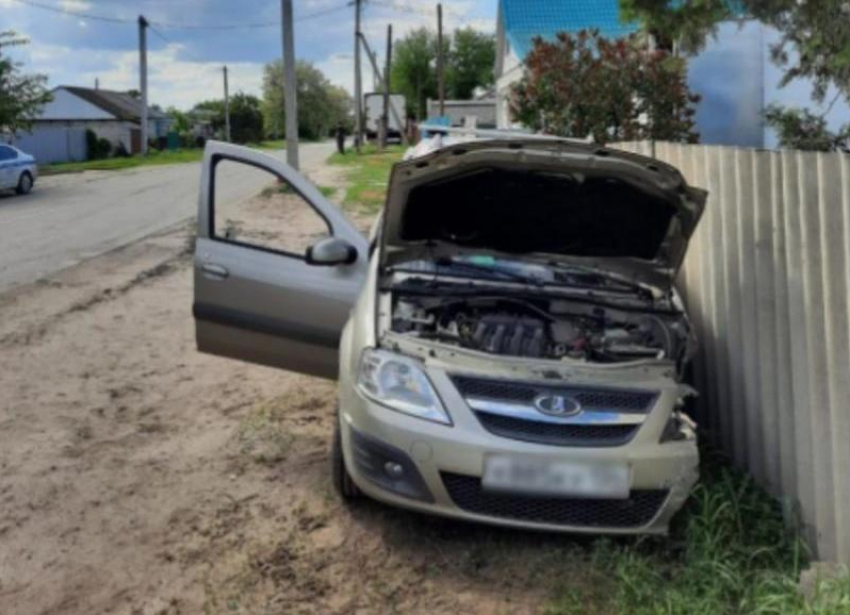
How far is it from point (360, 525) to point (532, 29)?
94.3ft

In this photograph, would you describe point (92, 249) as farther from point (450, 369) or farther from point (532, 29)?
point (532, 29)

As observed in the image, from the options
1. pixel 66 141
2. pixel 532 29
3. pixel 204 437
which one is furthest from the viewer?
pixel 66 141

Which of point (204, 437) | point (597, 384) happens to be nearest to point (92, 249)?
point (204, 437)

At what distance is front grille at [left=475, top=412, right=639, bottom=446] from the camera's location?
382 centimetres

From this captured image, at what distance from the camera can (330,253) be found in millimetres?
5066

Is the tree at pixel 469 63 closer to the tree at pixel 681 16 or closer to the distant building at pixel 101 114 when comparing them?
the distant building at pixel 101 114

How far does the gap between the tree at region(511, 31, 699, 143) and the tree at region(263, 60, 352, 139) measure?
7792 cm

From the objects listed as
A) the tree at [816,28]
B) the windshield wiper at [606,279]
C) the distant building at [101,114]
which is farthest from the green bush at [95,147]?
the windshield wiper at [606,279]

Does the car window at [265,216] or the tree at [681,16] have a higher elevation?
the tree at [681,16]

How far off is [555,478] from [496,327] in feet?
2.90

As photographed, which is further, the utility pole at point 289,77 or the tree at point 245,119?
the tree at point 245,119

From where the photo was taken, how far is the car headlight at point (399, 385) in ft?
12.7

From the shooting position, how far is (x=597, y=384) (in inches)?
155

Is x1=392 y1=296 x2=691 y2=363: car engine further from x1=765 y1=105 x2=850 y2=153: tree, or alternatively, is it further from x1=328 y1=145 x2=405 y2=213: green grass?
x1=328 y1=145 x2=405 y2=213: green grass
